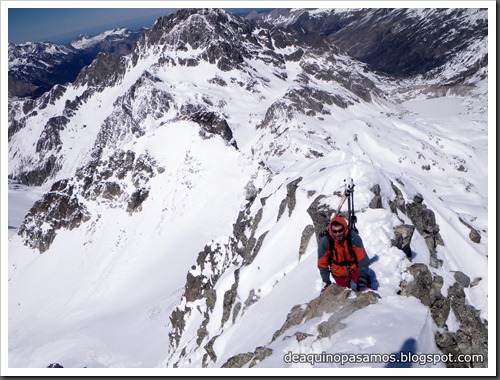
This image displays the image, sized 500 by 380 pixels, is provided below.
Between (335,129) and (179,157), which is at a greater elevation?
(335,129)

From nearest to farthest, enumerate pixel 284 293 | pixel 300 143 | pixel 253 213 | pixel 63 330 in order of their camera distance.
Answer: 1. pixel 284 293
2. pixel 253 213
3. pixel 63 330
4. pixel 300 143

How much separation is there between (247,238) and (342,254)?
17877mm

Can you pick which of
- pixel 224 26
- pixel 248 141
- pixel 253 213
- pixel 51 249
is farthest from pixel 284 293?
pixel 224 26

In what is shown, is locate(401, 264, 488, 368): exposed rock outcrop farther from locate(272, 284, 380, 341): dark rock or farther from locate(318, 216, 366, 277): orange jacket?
locate(318, 216, 366, 277): orange jacket

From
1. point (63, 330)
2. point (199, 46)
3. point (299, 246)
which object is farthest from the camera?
point (199, 46)

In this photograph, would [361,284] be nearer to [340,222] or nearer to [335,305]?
[335,305]

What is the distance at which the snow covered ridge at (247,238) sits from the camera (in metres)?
10.7

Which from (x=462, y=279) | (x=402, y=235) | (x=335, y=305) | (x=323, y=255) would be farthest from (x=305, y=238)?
(x=323, y=255)

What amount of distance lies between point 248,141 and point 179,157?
1711 inches

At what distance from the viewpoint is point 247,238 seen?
27031mm

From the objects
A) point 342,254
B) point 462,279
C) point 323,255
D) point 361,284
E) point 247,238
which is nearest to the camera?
point 342,254

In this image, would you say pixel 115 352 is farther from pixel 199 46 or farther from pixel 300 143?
pixel 199 46

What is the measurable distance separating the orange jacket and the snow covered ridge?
70cm

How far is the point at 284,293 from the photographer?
15953 millimetres
